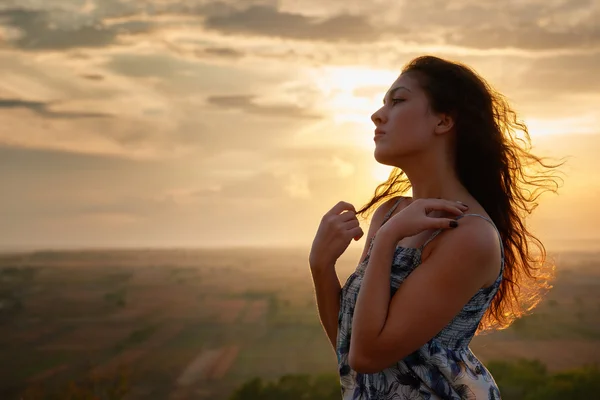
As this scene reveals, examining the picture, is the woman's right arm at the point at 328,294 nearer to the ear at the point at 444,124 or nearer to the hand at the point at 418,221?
the hand at the point at 418,221

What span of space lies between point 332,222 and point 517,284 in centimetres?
74

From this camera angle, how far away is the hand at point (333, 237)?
2184 millimetres

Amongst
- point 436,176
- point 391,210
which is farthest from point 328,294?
point 436,176

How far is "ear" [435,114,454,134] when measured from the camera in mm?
2107

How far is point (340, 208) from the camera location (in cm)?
226

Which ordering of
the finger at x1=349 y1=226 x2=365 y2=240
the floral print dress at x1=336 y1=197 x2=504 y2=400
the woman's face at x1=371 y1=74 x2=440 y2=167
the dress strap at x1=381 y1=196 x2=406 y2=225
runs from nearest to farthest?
1. the floral print dress at x1=336 y1=197 x2=504 y2=400
2. the woman's face at x1=371 y1=74 x2=440 y2=167
3. the finger at x1=349 y1=226 x2=365 y2=240
4. the dress strap at x1=381 y1=196 x2=406 y2=225

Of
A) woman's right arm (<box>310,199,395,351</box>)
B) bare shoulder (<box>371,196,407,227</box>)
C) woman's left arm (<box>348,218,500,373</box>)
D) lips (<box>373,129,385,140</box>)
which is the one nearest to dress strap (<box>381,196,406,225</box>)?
bare shoulder (<box>371,196,407,227</box>)

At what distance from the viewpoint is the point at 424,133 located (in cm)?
209

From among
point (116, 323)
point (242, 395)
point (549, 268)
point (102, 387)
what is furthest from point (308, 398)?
point (116, 323)

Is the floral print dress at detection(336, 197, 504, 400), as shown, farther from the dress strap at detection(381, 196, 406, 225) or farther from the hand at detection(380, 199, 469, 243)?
the dress strap at detection(381, 196, 406, 225)

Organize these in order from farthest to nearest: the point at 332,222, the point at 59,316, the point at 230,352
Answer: the point at 59,316
the point at 230,352
the point at 332,222

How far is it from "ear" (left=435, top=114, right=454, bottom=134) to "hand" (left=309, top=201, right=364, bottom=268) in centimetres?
39

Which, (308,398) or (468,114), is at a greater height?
(468,114)

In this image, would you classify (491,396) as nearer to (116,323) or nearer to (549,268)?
(549,268)
